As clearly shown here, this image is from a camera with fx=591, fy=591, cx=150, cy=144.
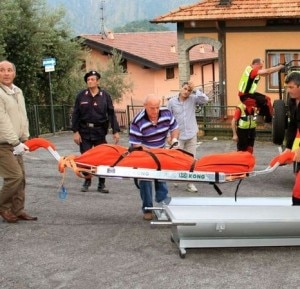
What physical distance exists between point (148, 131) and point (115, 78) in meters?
28.4

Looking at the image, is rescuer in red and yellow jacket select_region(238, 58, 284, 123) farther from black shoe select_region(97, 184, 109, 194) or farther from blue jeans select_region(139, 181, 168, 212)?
blue jeans select_region(139, 181, 168, 212)

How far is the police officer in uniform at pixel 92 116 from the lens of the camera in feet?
27.1

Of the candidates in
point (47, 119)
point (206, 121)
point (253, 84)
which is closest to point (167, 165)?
point (253, 84)

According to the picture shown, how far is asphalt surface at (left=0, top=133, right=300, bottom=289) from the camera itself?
5.00 metres

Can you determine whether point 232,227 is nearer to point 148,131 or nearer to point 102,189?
point 148,131

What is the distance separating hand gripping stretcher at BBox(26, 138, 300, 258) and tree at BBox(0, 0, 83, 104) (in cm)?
1535

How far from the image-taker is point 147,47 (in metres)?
39.4

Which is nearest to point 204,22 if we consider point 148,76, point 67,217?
point 67,217

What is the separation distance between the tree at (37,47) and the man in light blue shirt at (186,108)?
13478 mm

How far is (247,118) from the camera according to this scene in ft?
31.0

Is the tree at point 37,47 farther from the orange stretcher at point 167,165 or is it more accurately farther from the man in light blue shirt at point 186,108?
the orange stretcher at point 167,165

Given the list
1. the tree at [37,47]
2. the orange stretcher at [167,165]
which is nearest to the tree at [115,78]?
the tree at [37,47]

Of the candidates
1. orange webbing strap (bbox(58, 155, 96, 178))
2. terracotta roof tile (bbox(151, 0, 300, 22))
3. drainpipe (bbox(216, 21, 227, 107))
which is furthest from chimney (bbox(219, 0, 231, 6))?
orange webbing strap (bbox(58, 155, 96, 178))

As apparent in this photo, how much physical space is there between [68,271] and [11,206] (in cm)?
177
